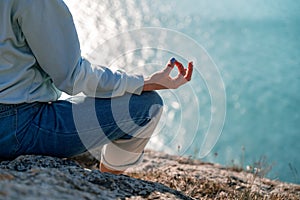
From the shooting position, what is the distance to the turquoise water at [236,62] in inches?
428

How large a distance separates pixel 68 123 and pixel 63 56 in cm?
32

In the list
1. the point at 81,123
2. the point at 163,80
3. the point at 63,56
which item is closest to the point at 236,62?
the point at 163,80

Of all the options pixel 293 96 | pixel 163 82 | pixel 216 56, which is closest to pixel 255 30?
pixel 216 56

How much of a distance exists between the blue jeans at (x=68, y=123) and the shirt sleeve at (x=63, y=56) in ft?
0.21

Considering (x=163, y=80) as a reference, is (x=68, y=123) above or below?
below

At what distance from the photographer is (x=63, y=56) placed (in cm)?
227

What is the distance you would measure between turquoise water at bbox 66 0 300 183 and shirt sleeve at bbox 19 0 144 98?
6054 mm

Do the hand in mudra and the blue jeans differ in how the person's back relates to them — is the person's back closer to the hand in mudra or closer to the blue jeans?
the blue jeans

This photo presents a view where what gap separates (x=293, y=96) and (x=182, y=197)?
10.5 m

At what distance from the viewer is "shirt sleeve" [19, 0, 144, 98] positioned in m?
2.16

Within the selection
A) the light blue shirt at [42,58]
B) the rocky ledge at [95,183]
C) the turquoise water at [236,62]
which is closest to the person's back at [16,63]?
the light blue shirt at [42,58]

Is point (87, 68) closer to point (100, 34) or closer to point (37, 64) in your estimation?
point (37, 64)

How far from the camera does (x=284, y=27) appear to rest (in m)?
15.4

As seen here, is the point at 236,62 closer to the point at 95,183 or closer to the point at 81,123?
the point at 81,123
